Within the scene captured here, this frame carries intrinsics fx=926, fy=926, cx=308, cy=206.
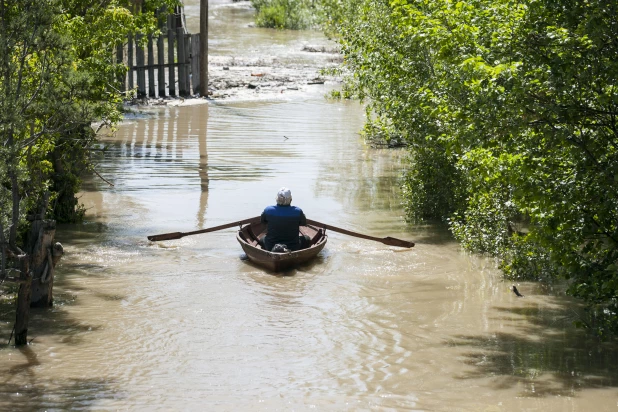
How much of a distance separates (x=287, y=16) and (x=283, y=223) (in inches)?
1676

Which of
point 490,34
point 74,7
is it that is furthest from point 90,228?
point 490,34

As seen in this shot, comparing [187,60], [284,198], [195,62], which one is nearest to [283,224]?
[284,198]

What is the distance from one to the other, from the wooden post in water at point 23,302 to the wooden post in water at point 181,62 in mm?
21400

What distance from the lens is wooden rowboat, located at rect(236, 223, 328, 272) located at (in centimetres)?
1420

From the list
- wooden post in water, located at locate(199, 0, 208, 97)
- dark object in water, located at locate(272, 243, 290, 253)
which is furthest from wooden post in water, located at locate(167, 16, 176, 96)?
dark object in water, located at locate(272, 243, 290, 253)

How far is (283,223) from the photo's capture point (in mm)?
14820

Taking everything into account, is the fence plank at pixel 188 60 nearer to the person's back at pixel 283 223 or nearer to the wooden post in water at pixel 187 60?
the wooden post in water at pixel 187 60

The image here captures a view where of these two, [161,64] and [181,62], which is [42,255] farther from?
[181,62]

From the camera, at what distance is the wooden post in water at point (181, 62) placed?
30.8 m

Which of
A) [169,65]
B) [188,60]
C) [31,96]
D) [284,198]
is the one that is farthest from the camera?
[188,60]

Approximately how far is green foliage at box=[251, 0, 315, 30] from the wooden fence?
23.1 metres

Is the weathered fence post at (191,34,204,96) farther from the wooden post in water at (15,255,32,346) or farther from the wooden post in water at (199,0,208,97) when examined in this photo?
the wooden post in water at (15,255,32,346)

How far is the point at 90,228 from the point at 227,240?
8.24ft

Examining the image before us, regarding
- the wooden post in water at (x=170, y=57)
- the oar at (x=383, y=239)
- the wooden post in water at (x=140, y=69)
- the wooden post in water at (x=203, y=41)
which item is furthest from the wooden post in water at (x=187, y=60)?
the oar at (x=383, y=239)
